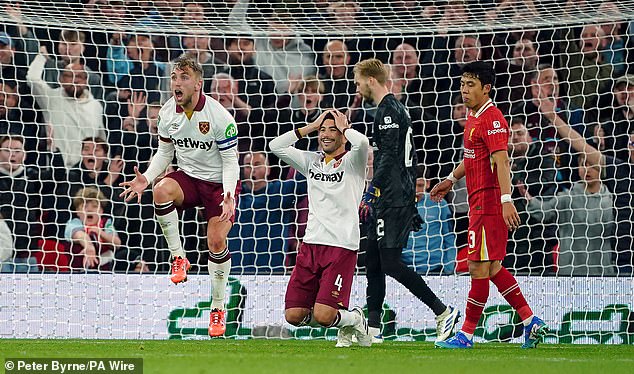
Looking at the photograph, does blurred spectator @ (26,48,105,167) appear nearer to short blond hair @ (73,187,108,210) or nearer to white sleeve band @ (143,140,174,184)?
short blond hair @ (73,187,108,210)

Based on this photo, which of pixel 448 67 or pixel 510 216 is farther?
pixel 448 67

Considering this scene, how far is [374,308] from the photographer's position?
905cm

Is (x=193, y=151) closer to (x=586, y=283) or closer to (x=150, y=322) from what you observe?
(x=150, y=322)

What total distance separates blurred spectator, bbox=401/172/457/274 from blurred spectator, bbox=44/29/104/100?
3623mm

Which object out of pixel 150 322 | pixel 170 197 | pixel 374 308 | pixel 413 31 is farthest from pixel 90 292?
pixel 413 31

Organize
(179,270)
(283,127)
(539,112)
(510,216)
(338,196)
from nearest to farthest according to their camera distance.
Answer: (510,216), (338,196), (179,270), (539,112), (283,127)

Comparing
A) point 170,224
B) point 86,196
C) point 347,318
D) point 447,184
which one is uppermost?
point 447,184

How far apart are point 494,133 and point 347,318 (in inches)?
68.6

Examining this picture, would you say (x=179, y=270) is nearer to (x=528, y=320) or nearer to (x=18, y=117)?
(x=528, y=320)

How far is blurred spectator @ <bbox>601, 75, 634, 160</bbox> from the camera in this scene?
11.1 m

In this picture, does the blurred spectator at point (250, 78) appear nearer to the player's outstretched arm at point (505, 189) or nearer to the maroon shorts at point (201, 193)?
the maroon shorts at point (201, 193)

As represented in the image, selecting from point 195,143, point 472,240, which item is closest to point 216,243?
point 195,143

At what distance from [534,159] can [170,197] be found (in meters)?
4.43

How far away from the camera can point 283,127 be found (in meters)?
12.0
